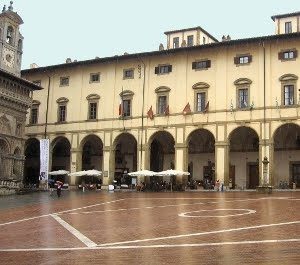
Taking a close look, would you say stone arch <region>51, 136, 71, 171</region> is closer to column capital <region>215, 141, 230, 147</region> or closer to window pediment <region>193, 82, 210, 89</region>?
window pediment <region>193, 82, 210, 89</region>

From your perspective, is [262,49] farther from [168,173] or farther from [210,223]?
[210,223]

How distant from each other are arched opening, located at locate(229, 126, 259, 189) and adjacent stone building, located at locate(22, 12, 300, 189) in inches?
3.4

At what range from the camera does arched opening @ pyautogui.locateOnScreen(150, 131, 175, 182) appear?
44750 millimetres

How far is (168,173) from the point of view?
37.7 m

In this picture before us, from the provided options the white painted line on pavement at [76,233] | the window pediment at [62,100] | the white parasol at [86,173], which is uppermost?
the window pediment at [62,100]

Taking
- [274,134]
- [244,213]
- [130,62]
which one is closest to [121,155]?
[130,62]

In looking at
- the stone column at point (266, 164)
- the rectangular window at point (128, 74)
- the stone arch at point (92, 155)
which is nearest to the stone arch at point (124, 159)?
the stone arch at point (92, 155)

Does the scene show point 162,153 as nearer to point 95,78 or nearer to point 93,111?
point 93,111

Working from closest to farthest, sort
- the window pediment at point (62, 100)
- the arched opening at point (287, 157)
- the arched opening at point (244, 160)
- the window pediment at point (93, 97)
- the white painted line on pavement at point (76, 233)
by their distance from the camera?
the white painted line on pavement at point (76, 233) < the arched opening at point (287, 157) < the arched opening at point (244, 160) < the window pediment at point (93, 97) < the window pediment at point (62, 100)

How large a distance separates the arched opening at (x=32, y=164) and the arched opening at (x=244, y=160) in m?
20.5

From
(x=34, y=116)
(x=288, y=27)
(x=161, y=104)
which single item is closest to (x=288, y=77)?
(x=161, y=104)

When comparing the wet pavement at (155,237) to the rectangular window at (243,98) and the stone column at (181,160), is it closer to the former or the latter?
the rectangular window at (243,98)

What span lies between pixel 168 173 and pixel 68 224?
2274 cm

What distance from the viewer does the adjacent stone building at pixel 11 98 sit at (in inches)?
1490
